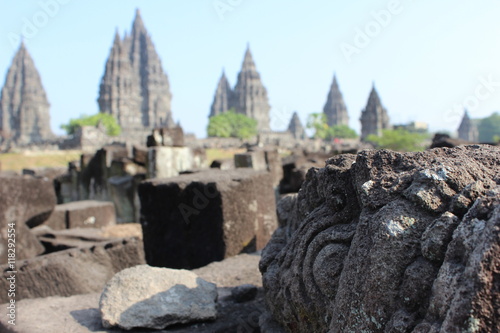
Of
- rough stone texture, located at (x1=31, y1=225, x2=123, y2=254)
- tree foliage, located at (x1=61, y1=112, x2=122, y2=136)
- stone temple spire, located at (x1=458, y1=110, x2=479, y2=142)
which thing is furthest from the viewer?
stone temple spire, located at (x1=458, y1=110, x2=479, y2=142)

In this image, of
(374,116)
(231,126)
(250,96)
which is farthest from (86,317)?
(250,96)

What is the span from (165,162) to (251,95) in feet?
241

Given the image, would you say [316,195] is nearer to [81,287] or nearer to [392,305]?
[392,305]

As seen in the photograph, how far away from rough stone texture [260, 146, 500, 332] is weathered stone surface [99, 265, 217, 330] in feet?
1.66

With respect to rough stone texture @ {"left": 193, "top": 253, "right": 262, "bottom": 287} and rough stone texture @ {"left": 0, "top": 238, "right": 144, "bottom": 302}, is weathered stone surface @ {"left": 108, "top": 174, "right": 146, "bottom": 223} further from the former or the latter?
rough stone texture @ {"left": 193, "top": 253, "right": 262, "bottom": 287}

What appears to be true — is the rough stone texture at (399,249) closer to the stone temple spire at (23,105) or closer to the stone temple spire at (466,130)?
the stone temple spire at (23,105)

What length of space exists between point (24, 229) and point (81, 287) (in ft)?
3.90

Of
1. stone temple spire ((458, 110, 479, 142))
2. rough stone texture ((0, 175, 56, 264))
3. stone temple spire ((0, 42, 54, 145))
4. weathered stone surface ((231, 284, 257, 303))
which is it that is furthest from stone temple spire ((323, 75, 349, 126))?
weathered stone surface ((231, 284, 257, 303))

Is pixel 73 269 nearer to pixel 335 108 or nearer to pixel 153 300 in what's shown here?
pixel 153 300

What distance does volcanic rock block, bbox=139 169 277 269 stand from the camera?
389 cm

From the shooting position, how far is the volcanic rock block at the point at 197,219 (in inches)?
153

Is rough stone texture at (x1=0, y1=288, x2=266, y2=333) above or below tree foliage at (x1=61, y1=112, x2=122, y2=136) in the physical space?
below

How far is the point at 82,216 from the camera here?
6438 mm

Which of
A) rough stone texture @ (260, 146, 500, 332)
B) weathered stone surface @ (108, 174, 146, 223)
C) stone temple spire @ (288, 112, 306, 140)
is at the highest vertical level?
stone temple spire @ (288, 112, 306, 140)
